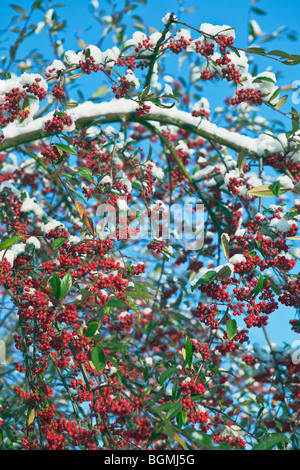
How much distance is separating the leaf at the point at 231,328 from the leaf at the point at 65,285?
83 centimetres

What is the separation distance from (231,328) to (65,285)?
0.88 m

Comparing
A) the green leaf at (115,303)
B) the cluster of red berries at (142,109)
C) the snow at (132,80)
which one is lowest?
the green leaf at (115,303)

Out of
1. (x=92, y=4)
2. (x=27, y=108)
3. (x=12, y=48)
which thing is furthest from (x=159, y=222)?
(x=92, y=4)

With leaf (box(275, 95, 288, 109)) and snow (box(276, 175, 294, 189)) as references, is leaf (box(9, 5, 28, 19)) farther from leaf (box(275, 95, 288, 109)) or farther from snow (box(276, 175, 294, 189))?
snow (box(276, 175, 294, 189))

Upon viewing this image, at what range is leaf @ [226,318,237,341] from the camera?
238cm

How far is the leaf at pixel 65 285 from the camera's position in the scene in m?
2.17

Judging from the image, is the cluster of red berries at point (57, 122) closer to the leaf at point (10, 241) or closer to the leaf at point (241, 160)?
the leaf at point (10, 241)

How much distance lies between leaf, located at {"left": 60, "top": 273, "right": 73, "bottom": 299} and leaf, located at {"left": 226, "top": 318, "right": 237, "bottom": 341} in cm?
83

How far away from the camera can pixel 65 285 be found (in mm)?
2184

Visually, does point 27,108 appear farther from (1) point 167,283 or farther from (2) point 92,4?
(2) point 92,4

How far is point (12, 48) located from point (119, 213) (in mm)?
2787

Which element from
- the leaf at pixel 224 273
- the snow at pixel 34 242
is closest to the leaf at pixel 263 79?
the leaf at pixel 224 273
